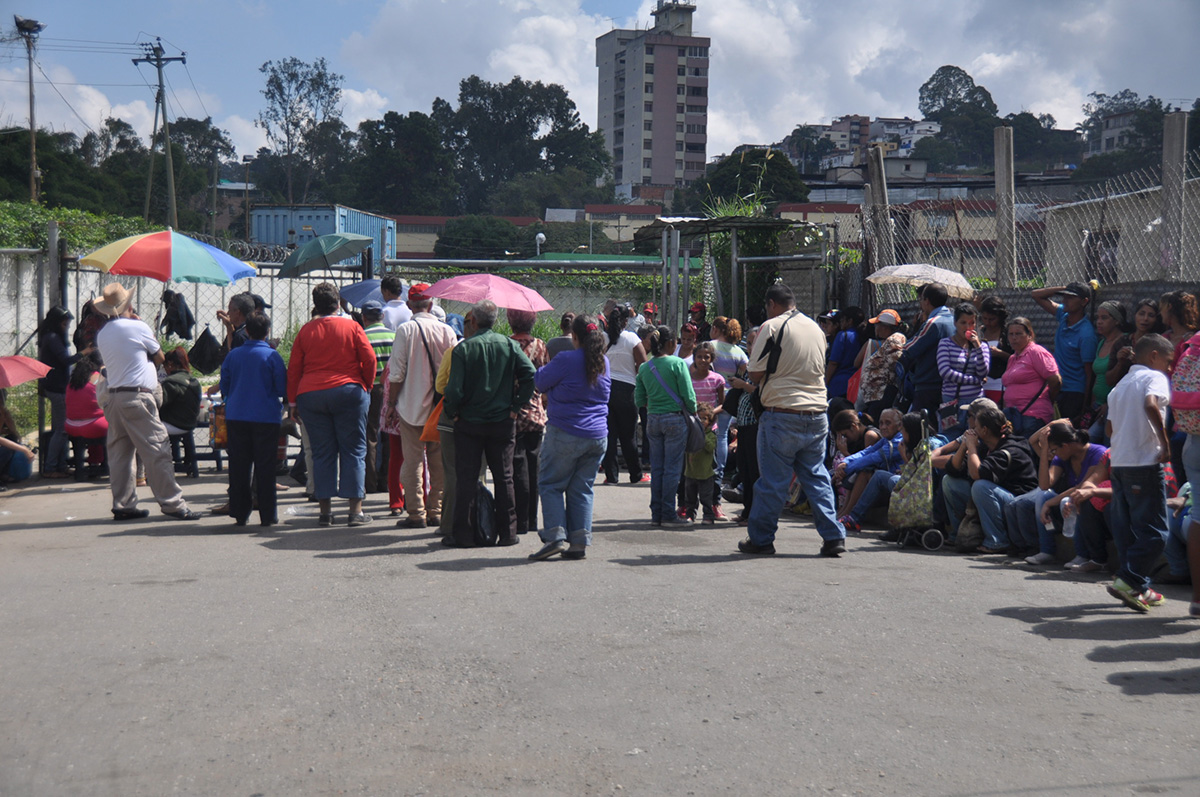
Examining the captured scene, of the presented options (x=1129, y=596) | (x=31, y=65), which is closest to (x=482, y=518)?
(x=1129, y=596)

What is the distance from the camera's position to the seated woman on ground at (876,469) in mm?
9477

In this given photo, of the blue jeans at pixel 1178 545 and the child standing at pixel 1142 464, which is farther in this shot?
the blue jeans at pixel 1178 545

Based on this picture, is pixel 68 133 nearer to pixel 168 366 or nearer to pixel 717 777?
pixel 168 366

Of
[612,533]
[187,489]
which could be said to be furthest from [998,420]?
[187,489]

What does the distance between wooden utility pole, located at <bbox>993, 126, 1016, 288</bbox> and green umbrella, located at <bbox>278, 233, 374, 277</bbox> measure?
7680mm

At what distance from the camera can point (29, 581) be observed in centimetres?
674

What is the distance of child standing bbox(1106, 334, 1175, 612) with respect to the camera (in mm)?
6207

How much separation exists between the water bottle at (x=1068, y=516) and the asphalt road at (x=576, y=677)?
483 millimetres

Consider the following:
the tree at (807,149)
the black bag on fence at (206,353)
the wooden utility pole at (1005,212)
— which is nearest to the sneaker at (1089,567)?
the wooden utility pole at (1005,212)

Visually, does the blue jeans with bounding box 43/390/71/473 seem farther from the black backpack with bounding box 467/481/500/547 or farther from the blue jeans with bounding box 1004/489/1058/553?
the blue jeans with bounding box 1004/489/1058/553

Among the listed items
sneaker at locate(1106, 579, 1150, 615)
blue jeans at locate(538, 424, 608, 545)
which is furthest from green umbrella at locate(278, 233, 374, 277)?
sneaker at locate(1106, 579, 1150, 615)

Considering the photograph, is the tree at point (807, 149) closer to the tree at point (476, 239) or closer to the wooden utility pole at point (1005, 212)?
the tree at point (476, 239)

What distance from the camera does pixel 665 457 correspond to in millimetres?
9344

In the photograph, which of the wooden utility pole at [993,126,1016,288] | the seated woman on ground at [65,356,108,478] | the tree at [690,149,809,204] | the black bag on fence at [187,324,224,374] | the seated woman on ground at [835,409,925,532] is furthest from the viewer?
the tree at [690,149,809,204]
